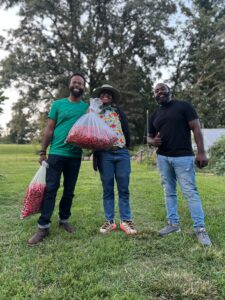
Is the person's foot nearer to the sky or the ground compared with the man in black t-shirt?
nearer to the ground

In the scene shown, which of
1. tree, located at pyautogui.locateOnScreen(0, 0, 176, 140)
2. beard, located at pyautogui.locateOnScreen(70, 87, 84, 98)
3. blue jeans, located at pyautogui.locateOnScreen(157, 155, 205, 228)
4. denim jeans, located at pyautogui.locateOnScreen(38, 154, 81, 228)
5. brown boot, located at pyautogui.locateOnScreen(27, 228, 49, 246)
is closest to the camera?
brown boot, located at pyautogui.locateOnScreen(27, 228, 49, 246)

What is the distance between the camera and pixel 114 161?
4070 mm

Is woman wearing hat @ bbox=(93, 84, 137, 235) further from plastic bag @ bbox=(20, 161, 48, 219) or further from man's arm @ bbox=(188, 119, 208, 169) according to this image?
man's arm @ bbox=(188, 119, 208, 169)

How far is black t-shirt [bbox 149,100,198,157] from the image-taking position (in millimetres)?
3811

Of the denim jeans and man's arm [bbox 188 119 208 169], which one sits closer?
man's arm [bbox 188 119 208 169]

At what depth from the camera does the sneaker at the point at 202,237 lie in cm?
349

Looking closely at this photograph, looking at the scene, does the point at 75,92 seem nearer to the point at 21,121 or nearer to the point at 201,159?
the point at 201,159

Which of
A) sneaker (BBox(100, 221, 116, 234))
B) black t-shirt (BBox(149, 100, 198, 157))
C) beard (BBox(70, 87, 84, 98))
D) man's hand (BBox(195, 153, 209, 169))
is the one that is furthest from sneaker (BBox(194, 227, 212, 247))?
beard (BBox(70, 87, 84, 98))

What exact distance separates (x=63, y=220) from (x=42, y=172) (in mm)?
668

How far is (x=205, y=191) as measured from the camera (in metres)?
7.39

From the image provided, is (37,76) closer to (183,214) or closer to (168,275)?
(183,214)

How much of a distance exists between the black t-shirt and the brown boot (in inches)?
60.8

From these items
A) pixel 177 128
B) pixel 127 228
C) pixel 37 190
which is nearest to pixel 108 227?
pixel 127 228

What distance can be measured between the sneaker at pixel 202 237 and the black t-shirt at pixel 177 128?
2.58ft
